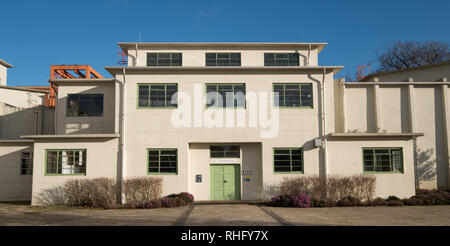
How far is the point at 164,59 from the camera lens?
20.6 m

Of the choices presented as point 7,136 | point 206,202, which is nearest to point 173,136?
point 206,202

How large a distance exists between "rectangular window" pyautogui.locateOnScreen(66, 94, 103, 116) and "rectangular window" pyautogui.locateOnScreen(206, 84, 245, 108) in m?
6.30

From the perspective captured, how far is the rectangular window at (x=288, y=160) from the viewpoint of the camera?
17375mm

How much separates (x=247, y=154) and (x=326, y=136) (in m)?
4.01

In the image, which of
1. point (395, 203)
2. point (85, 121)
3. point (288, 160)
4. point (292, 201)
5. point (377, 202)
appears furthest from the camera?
point (85, 121)

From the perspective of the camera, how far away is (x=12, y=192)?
1909 centimetres

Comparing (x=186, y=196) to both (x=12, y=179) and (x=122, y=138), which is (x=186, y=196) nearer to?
(x=122, y=138)

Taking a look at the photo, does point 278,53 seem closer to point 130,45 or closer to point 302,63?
point 302,63

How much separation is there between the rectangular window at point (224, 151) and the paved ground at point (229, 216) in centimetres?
285

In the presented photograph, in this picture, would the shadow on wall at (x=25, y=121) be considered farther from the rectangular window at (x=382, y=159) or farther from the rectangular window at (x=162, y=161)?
the rectangular window at (x=382, y=159)

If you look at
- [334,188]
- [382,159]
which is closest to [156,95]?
[334,188]

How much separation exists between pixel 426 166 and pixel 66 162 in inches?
749

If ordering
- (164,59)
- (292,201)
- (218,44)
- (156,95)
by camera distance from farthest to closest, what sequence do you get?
(164,59), (218,44), (156,95), (292,201)

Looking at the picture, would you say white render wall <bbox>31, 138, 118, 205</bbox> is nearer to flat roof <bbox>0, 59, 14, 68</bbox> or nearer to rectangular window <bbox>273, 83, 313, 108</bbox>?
rectangular window <bbox>273, 83, 313, 108</bbox>
